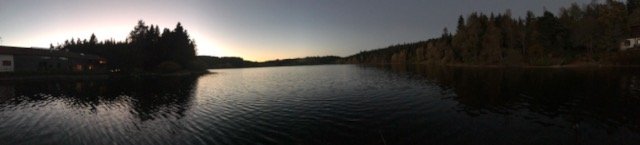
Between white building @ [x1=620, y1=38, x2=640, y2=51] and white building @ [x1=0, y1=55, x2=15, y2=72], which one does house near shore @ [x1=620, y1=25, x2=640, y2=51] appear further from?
white building @ [x1=0, y1=55, x2=15, y2=72]

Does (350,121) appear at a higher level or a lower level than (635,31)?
lower

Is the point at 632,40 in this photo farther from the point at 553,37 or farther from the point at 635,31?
the point at 553,37

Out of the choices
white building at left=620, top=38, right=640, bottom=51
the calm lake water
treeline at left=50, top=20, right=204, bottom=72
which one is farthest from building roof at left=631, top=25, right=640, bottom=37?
treeline at left=50, top=20, right=204, bottom=72

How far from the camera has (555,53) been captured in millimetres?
110625

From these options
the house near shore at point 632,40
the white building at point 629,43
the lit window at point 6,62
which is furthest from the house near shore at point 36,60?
the house near shore at point 632,40

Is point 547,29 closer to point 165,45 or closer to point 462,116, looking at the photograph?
point 462,116

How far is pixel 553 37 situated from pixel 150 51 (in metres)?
137

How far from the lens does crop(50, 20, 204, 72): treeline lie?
359 ft

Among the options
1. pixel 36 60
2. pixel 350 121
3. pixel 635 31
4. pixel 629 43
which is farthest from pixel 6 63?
pixel 635 31

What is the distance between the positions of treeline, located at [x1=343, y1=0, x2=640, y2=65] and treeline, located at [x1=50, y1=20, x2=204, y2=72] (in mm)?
108943

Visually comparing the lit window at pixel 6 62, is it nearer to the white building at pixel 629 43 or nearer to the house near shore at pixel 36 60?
the house near shore at pixel 36 60

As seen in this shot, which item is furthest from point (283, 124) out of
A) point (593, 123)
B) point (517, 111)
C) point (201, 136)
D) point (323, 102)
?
point (593, 123)

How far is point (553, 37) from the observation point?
118m

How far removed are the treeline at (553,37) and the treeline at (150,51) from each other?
357 feet
